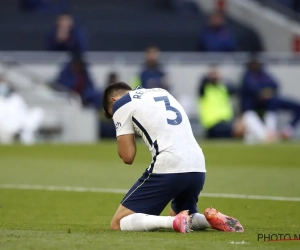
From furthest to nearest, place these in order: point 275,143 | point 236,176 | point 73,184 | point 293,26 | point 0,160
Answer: point 293,26
point 275,143
point 0,160
point 236,176
point 73,184

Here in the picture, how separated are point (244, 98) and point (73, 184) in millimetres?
11340

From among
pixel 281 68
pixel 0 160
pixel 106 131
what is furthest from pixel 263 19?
pixel 0 160

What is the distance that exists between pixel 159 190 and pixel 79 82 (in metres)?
15.6

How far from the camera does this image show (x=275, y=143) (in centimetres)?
2284

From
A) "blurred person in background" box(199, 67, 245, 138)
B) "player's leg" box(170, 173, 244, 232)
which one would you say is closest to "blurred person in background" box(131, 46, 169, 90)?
"blurred person in background" box(199, 67, 245, 138)

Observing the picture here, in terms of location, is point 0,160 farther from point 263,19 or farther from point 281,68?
point 263,19

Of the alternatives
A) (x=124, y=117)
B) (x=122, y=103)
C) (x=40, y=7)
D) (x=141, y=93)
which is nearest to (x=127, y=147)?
(x=124, y=117)

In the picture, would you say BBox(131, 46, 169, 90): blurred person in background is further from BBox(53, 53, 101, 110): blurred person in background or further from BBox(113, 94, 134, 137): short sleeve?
BBox(113, 94, 134, 137): short sleeve

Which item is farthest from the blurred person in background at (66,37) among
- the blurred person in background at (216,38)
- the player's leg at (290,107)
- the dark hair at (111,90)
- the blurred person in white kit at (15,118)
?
the dark hair at (111,90)

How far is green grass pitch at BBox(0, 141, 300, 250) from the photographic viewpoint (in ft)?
25.4

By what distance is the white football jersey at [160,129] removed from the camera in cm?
850

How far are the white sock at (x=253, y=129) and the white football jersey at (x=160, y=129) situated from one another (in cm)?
1502

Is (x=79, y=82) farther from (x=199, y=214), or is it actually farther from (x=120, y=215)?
(x=199, y=214)

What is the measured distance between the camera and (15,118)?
2189 centimetres
